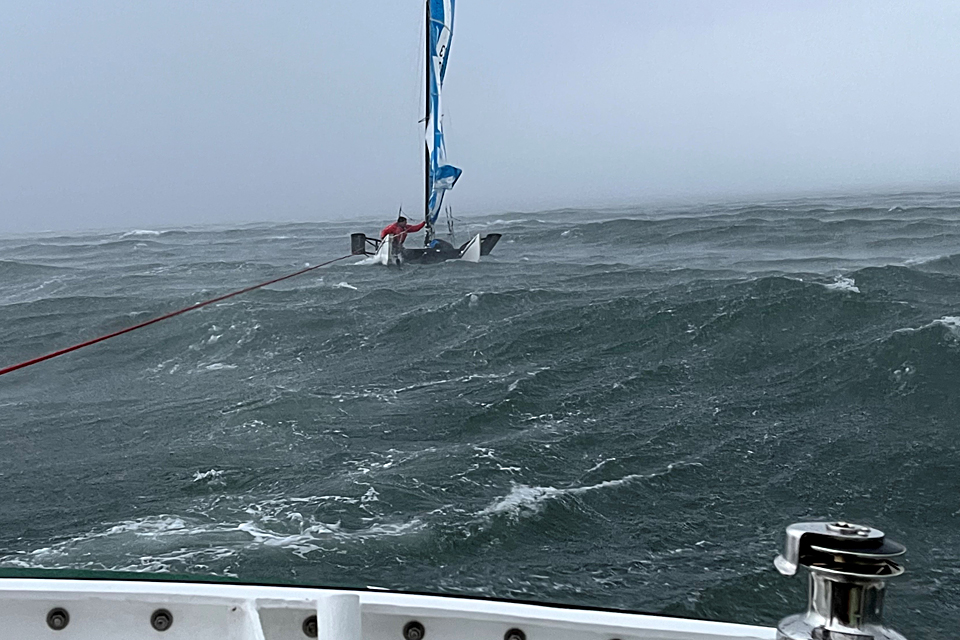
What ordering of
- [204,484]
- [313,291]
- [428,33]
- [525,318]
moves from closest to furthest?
[204,484] → [525,318] → [313,291] → [428,33]

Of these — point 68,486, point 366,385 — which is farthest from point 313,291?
point 68,486

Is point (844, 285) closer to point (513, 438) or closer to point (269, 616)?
point (513, 438)

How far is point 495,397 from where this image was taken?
951 cm

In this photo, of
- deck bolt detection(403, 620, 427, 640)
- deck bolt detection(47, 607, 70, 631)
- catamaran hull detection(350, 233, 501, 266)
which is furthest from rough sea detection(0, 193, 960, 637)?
catamaran hull detection(350, 233, 501, 266)

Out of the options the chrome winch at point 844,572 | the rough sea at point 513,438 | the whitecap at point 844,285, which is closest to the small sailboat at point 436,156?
the rough sea at point 513,438

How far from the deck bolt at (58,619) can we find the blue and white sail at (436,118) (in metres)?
23.2

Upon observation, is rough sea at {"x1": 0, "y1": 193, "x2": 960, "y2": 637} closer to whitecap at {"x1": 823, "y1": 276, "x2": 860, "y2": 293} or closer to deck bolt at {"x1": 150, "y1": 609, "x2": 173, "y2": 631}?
whitecap at {"x1": 823, "y1": 276, "x2": 860, "y2": 293}

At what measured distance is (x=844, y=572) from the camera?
3.45 ft

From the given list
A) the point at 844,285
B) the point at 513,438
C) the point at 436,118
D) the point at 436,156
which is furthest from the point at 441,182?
the point at 513,438

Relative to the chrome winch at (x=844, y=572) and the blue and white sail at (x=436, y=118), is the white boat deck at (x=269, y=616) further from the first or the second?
the blue and white sail at (x=436, y=118)

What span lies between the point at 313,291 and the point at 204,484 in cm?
1246

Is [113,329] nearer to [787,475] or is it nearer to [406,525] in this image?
[406,525]

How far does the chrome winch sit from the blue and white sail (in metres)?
24.1

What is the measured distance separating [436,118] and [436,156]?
3.52 ft
